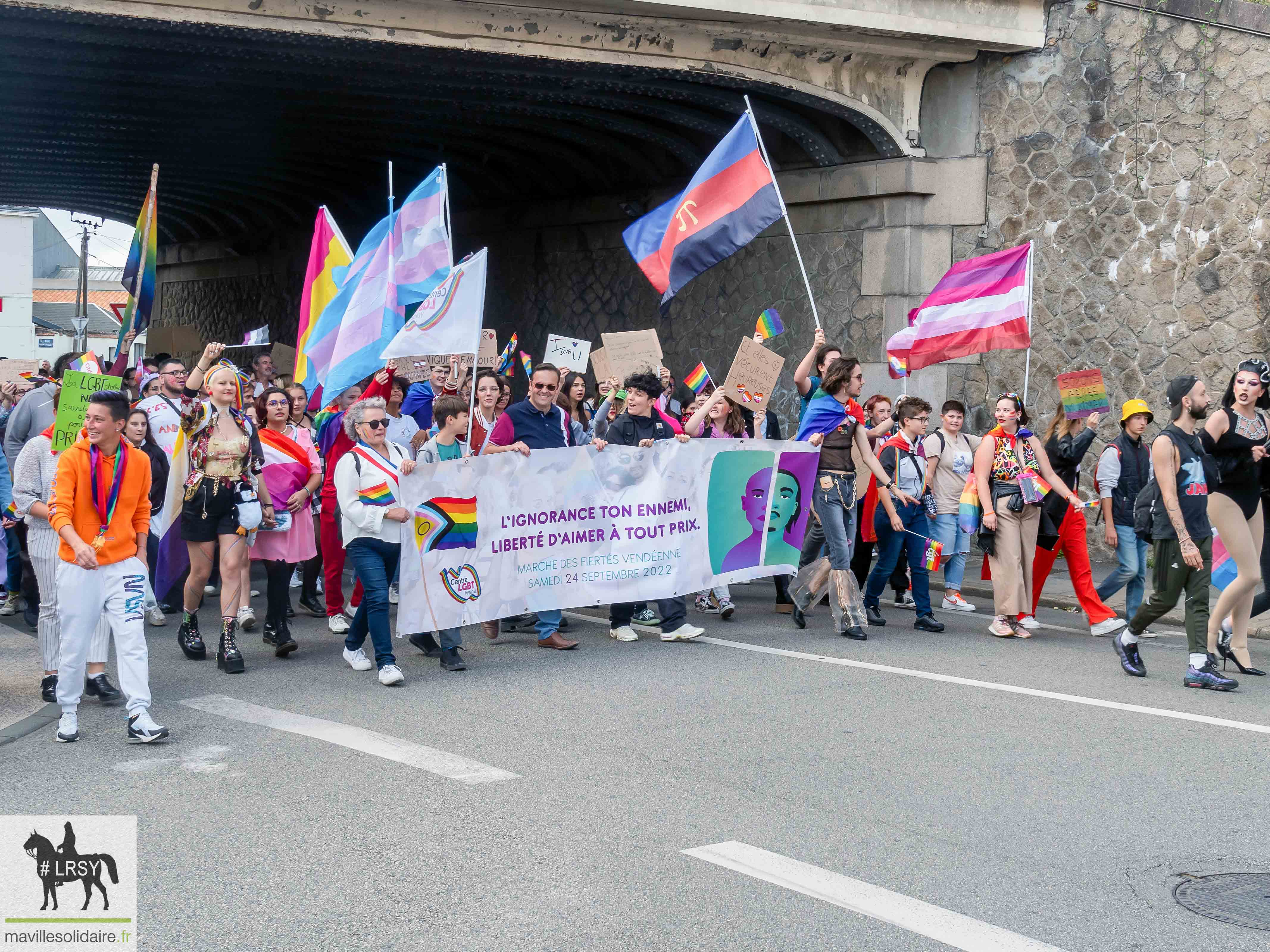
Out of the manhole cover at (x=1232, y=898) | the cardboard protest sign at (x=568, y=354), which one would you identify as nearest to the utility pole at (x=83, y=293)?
the cardboard protest sign at (x=568, y=354)

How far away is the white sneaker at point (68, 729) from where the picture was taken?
643cm

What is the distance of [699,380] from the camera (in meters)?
11.8

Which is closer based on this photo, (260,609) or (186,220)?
(260,609)

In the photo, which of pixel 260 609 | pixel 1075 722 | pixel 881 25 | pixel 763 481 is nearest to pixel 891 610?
pixel 763 481

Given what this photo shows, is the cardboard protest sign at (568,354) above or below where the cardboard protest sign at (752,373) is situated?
above

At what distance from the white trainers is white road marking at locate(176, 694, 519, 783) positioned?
534 millimetres

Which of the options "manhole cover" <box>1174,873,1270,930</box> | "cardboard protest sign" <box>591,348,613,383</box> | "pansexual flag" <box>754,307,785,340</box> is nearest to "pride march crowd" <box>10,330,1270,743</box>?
"cardboard protest sign" <box>591,348,613,383</box>

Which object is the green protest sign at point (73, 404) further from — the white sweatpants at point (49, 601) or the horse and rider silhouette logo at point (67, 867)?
the horse and rider silhouette logo at point (67, 867)

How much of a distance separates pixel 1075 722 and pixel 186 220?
26.1m

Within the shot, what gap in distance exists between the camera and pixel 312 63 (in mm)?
13805

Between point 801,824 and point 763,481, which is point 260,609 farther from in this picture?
point 801,824

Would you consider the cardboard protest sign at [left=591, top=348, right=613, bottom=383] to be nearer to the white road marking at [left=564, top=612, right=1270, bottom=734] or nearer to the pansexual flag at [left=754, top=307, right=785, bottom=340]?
the pansexual flag at [left=754, top=307, right=785, bottom=340]

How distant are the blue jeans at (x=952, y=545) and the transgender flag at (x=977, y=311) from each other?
5.22ft

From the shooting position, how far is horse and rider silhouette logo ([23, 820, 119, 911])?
426 cm
